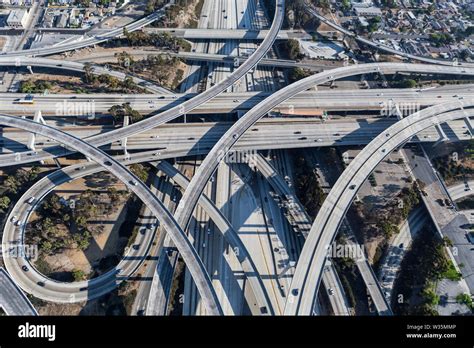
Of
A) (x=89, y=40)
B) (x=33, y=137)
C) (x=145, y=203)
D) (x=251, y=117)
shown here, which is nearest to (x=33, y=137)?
(x=33, y=137)

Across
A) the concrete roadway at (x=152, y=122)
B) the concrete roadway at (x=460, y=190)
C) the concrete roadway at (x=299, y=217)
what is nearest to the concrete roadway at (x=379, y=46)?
the concrete roadway at (x=152, y=122)

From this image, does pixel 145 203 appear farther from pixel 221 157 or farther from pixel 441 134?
pixel 441 134

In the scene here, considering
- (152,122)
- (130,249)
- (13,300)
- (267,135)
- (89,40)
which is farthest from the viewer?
(89,40)

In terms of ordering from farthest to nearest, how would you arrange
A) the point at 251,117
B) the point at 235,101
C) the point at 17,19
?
the point at 17,19, the point at 235,101, the point at 251,117

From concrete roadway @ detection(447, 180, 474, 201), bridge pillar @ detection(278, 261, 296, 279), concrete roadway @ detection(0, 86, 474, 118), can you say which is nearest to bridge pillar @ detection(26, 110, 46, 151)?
concrete roadway @ detection(0, 86, 474, 118)

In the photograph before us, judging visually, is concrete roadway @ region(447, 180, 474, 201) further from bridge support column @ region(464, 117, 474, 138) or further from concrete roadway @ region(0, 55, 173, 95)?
concrete roadway @ region(0, 55, 173, 95)
